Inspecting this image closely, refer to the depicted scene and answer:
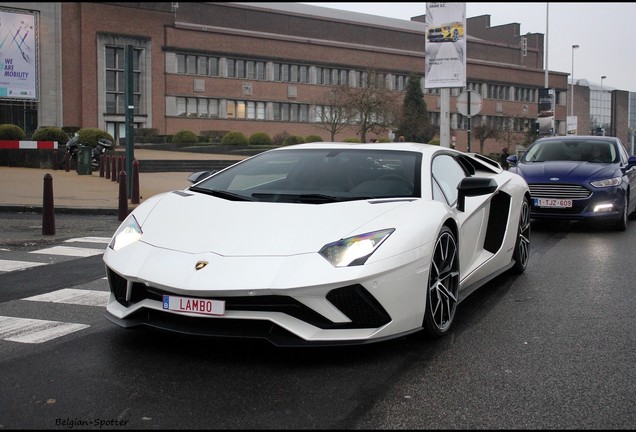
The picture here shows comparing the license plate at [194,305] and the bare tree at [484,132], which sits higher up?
the bare tree at [484,132]

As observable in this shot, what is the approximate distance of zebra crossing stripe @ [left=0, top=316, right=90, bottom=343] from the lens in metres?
4.97

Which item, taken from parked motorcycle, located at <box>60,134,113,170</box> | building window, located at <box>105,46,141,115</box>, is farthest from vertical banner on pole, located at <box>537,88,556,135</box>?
building window, located at <box>105,46,141,115</box>

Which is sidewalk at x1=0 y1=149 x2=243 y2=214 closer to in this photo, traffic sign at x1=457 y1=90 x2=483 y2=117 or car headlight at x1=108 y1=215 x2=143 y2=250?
car headlight at x1=108 y1=215 x2=143 y2=250

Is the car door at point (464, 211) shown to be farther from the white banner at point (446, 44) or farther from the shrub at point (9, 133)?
the shrub at point (9, 133)

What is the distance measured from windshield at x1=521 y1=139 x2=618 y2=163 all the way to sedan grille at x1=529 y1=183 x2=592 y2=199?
4.00ft

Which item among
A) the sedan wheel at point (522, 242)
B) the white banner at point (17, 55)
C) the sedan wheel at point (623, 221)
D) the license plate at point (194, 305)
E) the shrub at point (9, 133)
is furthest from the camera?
the white banner at point (17, 55)

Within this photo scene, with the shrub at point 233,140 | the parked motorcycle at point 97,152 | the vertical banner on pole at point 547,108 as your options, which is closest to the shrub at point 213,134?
the shrub at point 233,140

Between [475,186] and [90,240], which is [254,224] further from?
[90,240]

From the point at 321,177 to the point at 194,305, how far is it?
1.67m

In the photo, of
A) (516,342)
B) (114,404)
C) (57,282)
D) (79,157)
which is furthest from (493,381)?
(79,157)

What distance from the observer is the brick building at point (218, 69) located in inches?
2263

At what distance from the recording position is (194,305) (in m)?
4.12

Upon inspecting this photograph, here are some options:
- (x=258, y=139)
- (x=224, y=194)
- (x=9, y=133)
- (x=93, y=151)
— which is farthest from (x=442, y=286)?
(x=258, y=139)

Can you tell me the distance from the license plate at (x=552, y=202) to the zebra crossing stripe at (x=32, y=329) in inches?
314
